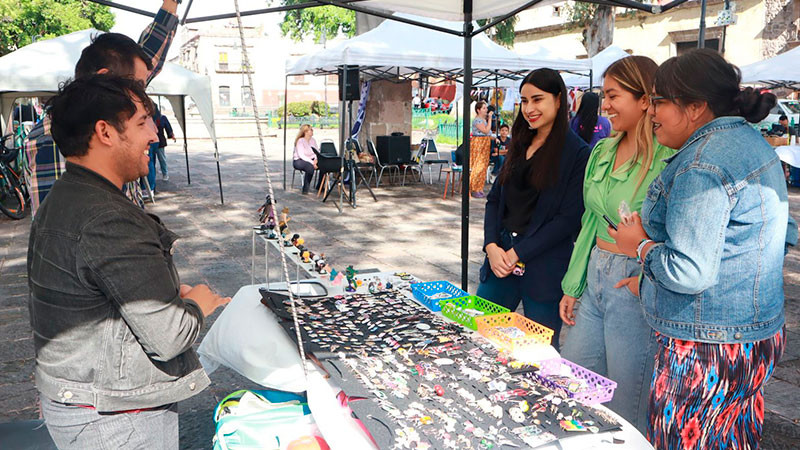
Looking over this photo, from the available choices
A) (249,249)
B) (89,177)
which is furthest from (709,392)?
(249,249)

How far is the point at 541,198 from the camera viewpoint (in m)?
2.46

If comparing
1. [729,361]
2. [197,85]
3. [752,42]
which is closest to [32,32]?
[197,85]

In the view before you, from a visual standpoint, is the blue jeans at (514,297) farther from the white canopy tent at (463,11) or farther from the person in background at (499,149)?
the person in background at (499,149)

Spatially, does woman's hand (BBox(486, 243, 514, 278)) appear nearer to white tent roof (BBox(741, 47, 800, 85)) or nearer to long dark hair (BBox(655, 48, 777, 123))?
long dark hair (BBox(655, 48, 777, 123))

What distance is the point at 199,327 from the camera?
1.56 metres

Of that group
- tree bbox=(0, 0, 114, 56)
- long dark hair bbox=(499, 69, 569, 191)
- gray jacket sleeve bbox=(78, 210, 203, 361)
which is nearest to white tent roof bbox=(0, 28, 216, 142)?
long dark hair bbox=(499, 69, 569, 191)

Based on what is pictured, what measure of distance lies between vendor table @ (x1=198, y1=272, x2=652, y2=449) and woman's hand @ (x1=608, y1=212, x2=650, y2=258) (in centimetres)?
47

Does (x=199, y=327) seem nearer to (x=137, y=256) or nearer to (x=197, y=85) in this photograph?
(x=137, y=256)

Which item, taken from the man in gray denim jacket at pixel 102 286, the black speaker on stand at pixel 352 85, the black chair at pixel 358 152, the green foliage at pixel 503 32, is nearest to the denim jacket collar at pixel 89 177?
the man in gray denim jacket at pixel 102 286

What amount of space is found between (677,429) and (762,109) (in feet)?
2.89

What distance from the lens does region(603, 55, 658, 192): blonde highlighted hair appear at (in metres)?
2.03

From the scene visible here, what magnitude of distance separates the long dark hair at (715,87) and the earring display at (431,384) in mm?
863

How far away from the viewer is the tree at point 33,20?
22.3 metres

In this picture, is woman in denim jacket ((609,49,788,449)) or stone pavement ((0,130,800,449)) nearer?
woman in denim jacket ((609,49,788,449))
